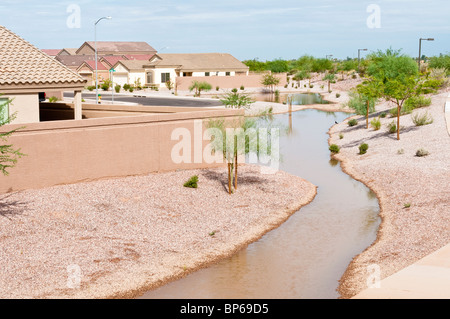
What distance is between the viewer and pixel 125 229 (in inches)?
768

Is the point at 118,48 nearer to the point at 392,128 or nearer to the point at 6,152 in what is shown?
the point at 392,128

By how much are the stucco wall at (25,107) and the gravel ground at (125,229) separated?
4.25 m

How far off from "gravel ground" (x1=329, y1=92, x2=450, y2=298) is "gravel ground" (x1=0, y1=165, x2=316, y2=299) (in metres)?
4.25

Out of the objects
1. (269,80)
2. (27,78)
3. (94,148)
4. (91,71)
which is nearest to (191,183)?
(94,148)

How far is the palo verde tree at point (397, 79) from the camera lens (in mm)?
35781

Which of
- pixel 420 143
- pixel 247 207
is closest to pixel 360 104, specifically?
pixel 420 143

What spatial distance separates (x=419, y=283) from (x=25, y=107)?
697 inches

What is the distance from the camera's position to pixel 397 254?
17453mm

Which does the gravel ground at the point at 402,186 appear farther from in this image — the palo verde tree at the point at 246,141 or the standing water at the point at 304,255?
the palo verde tree at the point at 246,141

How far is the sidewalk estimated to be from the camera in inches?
492

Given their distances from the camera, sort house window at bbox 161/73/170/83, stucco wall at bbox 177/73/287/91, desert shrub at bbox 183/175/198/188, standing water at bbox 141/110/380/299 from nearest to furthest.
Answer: standing water at bbox 141/110/380/299 → desert shrub at bbox 183/175/198/188 → stucco wall at bbox 177/73/287/91 → house window at bbox 161/73/170/83

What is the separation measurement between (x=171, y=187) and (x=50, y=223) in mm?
6349

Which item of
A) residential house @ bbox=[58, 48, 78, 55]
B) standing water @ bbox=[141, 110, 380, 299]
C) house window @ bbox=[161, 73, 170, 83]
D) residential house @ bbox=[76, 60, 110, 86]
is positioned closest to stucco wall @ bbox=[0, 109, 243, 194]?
standing water @ bbox=[141, 110, 380, 299]

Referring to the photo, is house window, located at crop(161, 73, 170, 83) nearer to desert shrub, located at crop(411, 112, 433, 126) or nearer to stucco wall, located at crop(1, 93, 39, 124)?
desert shrub, located at crop(411, 112, 433, 126)
